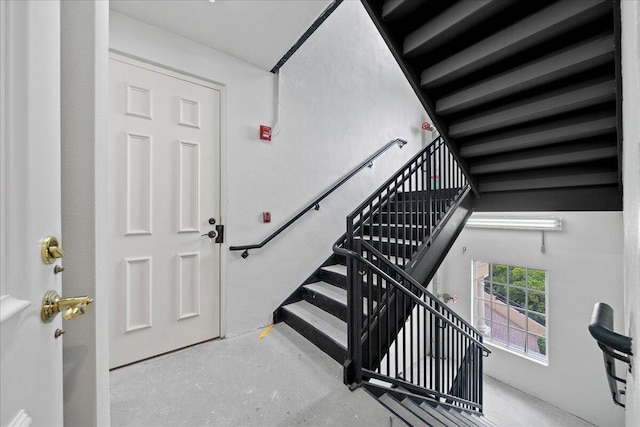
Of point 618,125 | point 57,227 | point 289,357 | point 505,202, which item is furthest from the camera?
point 505,202

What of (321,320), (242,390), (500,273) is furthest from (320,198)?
(500,273)

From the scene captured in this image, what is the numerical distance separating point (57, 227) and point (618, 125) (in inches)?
102

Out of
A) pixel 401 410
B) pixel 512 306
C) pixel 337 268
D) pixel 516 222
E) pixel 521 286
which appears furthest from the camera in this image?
pixel 512 306

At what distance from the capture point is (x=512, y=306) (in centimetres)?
411

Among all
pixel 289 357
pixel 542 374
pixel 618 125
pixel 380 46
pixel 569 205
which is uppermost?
pixel 380 46

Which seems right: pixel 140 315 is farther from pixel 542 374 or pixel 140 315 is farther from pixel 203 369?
pixel 542 374

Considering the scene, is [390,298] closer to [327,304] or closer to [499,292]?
[327,304]

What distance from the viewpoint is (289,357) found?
193 centimetres

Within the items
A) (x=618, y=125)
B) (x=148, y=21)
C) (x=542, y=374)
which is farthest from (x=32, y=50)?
(x=542, y=374)

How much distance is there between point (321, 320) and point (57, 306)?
75.4 inches

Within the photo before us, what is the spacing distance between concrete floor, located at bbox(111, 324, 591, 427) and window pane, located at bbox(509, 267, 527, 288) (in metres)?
3.65

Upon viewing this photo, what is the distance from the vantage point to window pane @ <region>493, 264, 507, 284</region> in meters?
4.17

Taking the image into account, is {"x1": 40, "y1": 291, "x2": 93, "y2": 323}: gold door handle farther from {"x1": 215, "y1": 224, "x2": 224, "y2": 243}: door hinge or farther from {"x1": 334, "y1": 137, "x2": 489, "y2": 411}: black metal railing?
{"x1": 215, "y1": 224, "x2": 224, "y2": 243}: door hinge

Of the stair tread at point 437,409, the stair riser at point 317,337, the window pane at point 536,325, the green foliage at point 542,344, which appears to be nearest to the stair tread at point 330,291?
the stair riser at point 317,337
